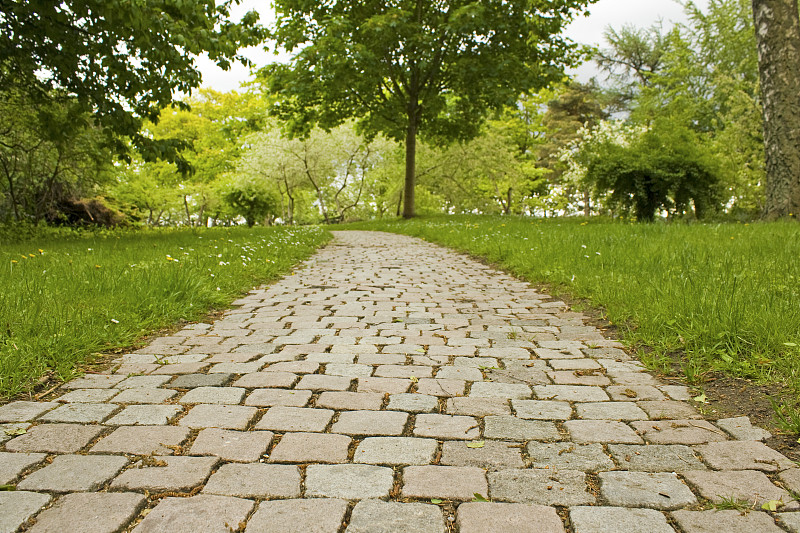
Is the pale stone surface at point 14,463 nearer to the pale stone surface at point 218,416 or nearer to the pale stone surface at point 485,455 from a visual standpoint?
the pale stone surface at point 218,416

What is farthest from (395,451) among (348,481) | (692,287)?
(692,287)

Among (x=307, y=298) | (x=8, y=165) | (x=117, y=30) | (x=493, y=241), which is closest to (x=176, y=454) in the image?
(x=307, y=298)

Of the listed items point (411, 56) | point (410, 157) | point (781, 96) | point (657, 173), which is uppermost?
point (411, 56)

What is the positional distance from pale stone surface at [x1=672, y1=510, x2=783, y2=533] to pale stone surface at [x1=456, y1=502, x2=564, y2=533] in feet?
1.41

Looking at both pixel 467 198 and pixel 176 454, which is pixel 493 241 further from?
pixel 467 198

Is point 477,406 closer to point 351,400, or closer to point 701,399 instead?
point 351,400

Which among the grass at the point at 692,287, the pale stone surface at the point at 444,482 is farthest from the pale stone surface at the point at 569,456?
the grass at the point at 692,287

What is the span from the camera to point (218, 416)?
2723 millimetres

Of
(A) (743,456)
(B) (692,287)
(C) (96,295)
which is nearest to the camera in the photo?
(A) (743,456)

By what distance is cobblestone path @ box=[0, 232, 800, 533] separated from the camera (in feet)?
6.12

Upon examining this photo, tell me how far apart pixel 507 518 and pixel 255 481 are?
0.95 meters

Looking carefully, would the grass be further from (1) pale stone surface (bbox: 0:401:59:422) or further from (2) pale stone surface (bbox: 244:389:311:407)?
(1) pale stone surface (bbox: 0:401:59:422)

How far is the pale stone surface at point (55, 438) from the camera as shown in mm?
2326

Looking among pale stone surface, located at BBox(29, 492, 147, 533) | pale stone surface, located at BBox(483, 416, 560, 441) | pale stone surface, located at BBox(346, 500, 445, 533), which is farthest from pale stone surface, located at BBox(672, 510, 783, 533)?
pale stone surface, located at BBox(29, 492, 147, 533)
